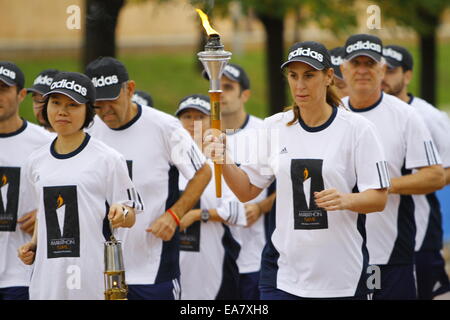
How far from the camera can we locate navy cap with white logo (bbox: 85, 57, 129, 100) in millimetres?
7230

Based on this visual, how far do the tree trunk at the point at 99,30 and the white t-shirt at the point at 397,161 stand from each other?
20.3 ft

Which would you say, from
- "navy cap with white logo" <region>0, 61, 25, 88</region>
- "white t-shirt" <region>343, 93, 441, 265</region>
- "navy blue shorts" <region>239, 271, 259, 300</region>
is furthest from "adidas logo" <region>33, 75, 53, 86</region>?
"white t-shirt" <region>343, 93, 441, 265</region>

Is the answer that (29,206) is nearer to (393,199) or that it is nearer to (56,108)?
(56,108)

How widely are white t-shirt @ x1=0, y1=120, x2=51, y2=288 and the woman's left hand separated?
2597mm

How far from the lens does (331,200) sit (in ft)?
19.1

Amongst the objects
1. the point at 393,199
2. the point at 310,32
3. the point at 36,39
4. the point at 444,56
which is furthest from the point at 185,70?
the point at 393,199

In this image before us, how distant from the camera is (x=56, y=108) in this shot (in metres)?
6.50

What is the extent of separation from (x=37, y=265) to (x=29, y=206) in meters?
1.00

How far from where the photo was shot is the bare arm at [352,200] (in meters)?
5.84

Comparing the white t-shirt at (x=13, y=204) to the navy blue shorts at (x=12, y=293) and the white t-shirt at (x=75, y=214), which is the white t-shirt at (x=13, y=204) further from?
the white t-shirt at (x=75, y=214)

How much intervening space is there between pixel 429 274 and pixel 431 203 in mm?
661

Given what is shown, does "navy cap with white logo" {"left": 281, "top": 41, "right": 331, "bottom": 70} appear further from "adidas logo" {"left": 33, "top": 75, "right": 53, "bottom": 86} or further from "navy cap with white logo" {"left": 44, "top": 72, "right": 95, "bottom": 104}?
"adidas logo" {"left": 33, "top": 75, "right": 53, "bottom": 86}

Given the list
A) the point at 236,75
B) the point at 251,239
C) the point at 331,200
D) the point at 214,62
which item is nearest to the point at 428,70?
the point at 236,75
